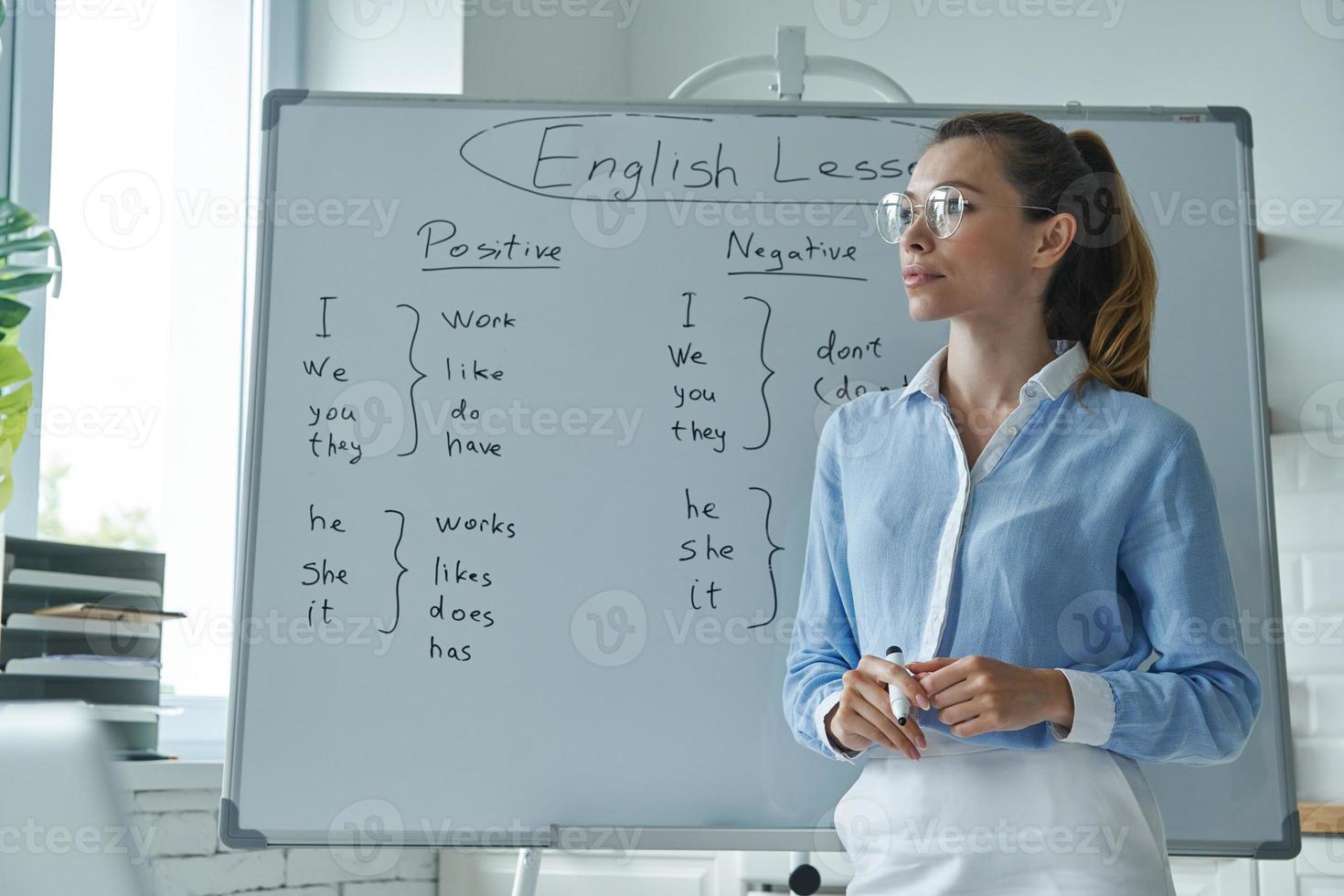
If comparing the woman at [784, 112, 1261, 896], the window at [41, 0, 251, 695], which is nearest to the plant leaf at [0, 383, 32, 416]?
the window at [41, 0, 251, 695]

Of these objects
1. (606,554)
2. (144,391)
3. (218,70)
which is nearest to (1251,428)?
(606,554)

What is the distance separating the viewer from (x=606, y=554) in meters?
1.59

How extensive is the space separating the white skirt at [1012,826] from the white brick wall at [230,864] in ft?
3.52

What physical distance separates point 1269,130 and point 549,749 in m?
1.83

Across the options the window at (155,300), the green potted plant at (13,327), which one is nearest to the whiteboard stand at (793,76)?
the green potted plant at (13,327)

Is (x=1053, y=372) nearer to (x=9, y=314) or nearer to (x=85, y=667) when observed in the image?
(x=9, y=314)

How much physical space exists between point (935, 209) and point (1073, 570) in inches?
17.2

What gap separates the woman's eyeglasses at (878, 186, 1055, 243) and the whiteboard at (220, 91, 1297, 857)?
0.66 ft

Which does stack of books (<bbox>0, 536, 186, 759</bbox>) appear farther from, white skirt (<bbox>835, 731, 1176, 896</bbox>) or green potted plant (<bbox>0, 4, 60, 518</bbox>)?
white skirt (<bbox>835, 731, 1176, 896</bbox>)

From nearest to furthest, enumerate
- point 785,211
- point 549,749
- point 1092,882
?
point 1092,882
point 549,749
point 785,211

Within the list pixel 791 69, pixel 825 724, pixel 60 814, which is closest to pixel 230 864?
pixel 825 724

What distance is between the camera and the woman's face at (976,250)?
1412 millimetres

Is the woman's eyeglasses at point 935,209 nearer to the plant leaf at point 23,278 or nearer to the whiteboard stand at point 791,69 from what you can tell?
the whiteboard stand at point 791,69

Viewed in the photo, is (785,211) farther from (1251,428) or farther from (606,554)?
(1251,428)
